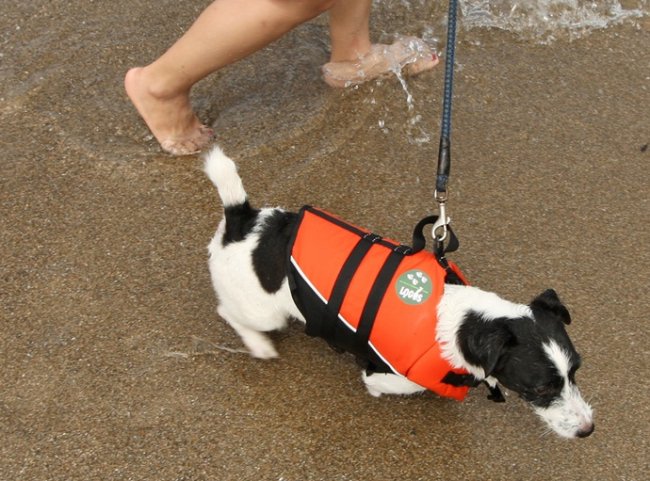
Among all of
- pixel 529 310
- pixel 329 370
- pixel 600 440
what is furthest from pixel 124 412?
pixel 600 440

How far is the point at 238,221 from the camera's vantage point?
233 centimetres

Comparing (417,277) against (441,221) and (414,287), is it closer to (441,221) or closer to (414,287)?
(414,287)

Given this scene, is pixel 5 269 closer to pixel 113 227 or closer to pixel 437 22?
pixel 113 227

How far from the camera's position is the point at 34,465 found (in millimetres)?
2227

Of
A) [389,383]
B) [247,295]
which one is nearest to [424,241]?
[389,383]

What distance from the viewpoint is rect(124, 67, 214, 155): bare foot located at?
300 centimetres

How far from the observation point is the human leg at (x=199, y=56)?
107 inches

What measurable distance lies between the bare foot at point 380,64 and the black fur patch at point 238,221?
1.34 m

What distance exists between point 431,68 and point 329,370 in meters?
1.85

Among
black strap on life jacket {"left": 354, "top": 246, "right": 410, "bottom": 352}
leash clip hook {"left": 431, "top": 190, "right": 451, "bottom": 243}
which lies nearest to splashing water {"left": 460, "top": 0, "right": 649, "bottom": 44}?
leash clip hook {"left": 431, "top": 190, "right": 451, "bottom": 243}

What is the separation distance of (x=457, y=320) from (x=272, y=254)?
27.0 inches

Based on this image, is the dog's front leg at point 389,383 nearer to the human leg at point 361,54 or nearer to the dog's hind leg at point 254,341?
the dog's hind leg at point 254,341

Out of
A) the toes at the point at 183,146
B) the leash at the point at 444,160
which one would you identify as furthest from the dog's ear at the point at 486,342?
the toes at the point at 183,146

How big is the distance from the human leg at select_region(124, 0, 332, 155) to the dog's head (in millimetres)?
1523
